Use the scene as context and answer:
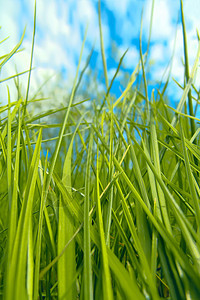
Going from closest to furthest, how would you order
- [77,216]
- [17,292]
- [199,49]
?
1. [17,292]
2. [77,216]
3. [199,49]

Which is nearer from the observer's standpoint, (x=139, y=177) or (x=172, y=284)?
(x=172, y=284)

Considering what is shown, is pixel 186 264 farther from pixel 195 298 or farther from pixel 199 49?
pixel 199 49

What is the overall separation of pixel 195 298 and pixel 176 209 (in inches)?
3.0

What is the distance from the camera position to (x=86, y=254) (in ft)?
0.67

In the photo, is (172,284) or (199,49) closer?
(172,284)

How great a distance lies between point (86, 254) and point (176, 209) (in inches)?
3.7

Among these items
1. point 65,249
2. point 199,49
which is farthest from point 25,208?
point 199,49

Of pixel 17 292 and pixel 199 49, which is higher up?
pixel 199 49

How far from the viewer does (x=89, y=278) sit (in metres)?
0.19

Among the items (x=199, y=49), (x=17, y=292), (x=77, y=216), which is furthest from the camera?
(x=199, y=49)

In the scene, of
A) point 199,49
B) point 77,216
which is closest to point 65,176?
point 77,216

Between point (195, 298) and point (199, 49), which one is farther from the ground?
point (199, 49)

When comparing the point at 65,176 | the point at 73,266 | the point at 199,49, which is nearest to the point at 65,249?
the point at 73,266

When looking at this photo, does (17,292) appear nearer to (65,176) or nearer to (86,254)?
(86,254)
